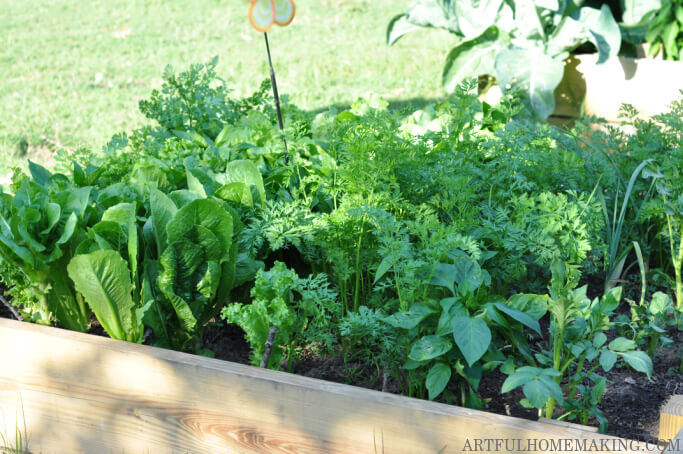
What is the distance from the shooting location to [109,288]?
1.72m

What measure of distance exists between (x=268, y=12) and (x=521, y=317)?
139 centimetres

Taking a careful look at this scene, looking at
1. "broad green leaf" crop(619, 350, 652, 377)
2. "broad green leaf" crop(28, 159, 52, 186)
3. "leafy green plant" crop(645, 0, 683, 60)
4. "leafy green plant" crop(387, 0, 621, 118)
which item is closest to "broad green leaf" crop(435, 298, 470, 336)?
"broad green leaf" crop(619, 350, 652, 377)

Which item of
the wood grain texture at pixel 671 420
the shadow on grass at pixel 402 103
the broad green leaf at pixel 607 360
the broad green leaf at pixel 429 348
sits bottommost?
the shadow on grass at pixel 402 103

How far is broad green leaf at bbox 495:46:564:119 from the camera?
397 cm

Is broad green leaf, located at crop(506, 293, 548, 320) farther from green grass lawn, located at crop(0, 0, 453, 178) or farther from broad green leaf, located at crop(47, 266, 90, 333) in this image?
green grass lawn, located at crop(0, 0, 453, 178)

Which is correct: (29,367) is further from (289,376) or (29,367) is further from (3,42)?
(3,42)

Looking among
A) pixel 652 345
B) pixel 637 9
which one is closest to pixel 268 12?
pixel 652 345

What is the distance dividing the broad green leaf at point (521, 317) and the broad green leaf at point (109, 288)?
97cm

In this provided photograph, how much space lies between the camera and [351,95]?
5344mm

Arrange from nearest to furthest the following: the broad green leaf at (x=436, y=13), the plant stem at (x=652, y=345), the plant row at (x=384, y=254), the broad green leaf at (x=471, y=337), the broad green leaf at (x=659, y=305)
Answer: the broad green leaf at (x=471, y=337)
the plant row at (x=384, y=254)
the broad green leaf at (x=659, y=305)
the plant stem at (x=652, y=345)
the broad green leaf at (x=436, y=13)

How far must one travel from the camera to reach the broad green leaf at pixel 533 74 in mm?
3969

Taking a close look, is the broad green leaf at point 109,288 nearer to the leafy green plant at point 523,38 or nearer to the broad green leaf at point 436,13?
the leafy green plant at point 523,38

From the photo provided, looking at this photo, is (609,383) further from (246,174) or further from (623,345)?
(246,174)

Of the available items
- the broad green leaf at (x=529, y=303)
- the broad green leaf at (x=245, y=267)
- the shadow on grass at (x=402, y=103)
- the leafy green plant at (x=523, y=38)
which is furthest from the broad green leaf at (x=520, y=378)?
Result: the shadow on grass at (x=402, y=103)
